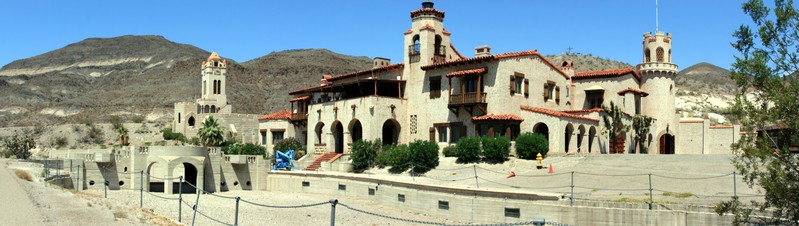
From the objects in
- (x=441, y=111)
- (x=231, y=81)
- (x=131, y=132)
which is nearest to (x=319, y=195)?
(x=441, y=111)

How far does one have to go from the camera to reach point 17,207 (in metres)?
23.1

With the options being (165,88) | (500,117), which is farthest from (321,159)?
(165,88)

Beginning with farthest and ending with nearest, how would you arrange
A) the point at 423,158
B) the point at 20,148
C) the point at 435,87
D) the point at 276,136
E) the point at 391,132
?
the point at 20,148, the point at 276,136, the point at 391,132, the point at 435,87, the point at 423,158

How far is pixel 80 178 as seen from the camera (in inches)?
1673

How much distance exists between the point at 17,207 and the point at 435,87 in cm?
3075

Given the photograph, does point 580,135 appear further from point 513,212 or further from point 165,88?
point 165,88

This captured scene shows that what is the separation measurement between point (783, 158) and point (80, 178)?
37183mm

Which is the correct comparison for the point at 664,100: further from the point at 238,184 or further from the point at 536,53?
the point at 238,184

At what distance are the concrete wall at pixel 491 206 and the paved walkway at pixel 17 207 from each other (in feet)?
49.4

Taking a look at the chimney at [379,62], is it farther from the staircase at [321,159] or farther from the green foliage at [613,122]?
the green foliage at [613,122]

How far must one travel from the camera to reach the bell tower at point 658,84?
168ft

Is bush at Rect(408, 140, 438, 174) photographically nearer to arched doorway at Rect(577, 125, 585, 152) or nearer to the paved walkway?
arched doorway at Rect(577, 125, 585, 152)

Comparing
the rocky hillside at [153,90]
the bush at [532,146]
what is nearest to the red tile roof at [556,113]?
the bush at [532,146]

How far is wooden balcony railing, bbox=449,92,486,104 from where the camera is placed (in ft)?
150
